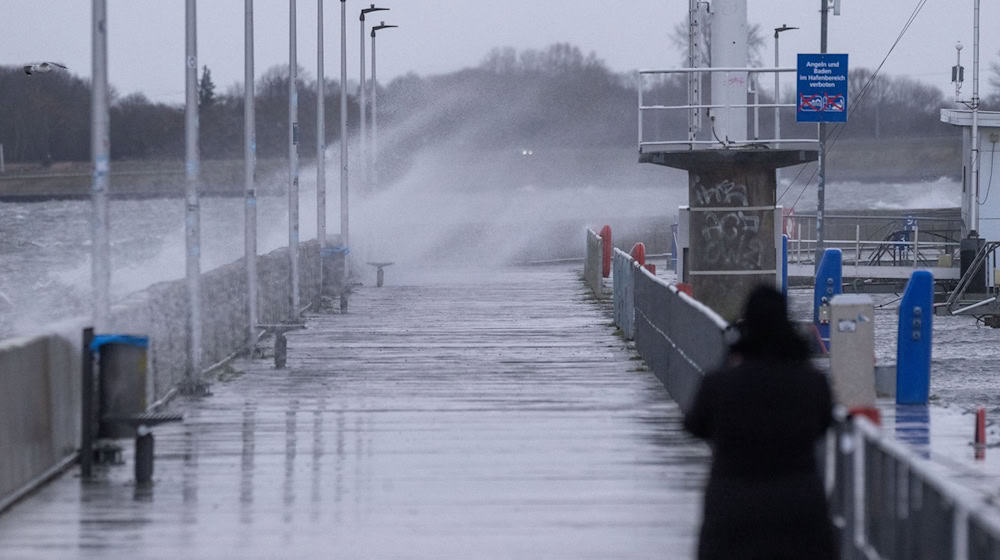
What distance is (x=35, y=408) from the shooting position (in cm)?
1175

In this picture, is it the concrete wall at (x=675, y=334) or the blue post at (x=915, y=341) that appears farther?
the blue post at (x=915, y=341)

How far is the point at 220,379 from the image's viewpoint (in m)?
19.4

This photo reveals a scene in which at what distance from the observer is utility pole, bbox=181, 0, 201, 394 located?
17766mm

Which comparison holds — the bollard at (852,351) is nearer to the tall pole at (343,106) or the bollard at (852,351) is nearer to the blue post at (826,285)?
the blue post at (826,285)

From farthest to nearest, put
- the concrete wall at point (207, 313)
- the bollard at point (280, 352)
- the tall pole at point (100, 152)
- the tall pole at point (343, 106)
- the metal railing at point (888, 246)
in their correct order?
the metal railing at point (888, 246)
the tall pole at point (343, 106)
the bollard at point (280, 352)
the concrete wall at point (207, 313)
the tall pole at point (100, 152)

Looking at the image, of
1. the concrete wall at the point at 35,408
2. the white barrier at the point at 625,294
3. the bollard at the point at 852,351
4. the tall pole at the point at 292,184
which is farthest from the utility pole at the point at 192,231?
the tall pole at the point at 292,184

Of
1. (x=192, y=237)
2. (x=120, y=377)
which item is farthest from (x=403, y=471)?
(x=192, y=237)

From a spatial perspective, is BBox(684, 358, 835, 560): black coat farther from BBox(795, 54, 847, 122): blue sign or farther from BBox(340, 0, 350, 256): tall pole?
BBox(340, 0, 350, 256): tall pole

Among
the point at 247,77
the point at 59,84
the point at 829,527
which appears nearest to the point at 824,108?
the point at 247,77

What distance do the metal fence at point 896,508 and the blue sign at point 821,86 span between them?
75.8 feet

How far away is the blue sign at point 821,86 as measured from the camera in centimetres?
3059

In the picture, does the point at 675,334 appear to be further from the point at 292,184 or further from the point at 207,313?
the point at 292,184

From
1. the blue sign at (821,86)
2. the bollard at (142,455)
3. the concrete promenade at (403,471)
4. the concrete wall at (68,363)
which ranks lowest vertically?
the concrete promenade at (403,471)

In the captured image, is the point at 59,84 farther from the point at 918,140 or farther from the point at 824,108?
the point at 918,140
